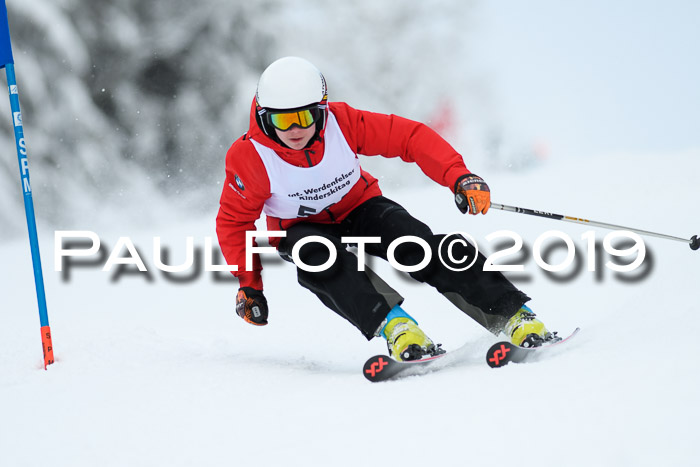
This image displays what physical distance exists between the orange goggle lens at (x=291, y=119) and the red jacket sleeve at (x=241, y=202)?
0.23 meters

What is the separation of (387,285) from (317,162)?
0.64m

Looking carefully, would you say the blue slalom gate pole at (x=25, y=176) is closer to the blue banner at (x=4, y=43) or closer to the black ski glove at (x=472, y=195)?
the blue banner at (x=4, y=43)

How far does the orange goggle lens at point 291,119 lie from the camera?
2.74 metres

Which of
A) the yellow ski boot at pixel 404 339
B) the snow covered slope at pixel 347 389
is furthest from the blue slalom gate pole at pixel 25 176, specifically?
the yellow ski boot at pixel 404 339

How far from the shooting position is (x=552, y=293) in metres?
4.89

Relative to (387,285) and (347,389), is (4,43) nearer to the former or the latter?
(387,285)

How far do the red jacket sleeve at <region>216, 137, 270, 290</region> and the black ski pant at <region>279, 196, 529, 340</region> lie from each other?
0.23 meters

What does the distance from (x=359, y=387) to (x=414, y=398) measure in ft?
1.06

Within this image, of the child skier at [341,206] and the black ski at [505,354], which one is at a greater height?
the child skier at [341,206]

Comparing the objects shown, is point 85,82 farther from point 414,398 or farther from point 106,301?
point 414,398

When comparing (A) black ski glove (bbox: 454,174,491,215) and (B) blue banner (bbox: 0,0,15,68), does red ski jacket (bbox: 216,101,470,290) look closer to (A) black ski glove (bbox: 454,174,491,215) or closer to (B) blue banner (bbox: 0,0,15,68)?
(A) black ski glove (bbox: 454,174,491,215)

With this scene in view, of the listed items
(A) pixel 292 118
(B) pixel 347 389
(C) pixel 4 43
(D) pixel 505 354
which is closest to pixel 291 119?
(A) pixel 292 118

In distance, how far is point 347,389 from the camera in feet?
7.61

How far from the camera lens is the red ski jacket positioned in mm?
2926
